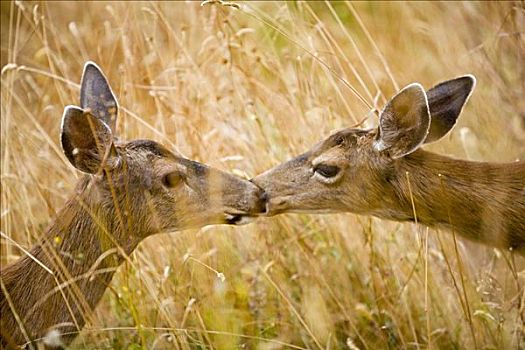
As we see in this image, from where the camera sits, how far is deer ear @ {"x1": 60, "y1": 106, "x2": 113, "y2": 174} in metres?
4.45

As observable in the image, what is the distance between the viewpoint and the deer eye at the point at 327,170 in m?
5.07

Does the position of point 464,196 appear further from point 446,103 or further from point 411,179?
point 446,103

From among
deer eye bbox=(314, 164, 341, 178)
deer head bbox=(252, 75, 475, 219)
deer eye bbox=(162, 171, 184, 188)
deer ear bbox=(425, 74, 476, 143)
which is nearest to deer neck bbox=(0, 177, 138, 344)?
deer eye bbox=(162, 171, 184, 188)

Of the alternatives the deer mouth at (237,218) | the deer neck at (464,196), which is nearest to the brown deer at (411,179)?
the deer neck at (464,196)

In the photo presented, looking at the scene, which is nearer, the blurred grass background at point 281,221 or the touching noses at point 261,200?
the touching noses at point 261,200

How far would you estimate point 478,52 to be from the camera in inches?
286

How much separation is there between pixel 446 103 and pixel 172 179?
142 centimetres

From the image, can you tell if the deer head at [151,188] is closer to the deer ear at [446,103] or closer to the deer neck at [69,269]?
the deer neck at [69,269]

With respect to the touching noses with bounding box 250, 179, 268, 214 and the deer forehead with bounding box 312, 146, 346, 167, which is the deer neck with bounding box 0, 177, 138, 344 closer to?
the touching noses with bounding box 250, 179, 268, 214

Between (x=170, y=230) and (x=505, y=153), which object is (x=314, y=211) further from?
(x=505, y=153)

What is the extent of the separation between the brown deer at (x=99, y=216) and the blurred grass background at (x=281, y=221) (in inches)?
7.9

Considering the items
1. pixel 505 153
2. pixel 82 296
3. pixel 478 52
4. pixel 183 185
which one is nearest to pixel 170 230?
pixel 183 185

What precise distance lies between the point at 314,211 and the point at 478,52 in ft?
8.98

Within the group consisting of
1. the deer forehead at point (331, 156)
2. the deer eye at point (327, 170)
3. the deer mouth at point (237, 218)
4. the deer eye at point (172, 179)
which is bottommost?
the deer mouth at point (237, 218)
